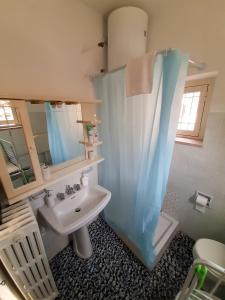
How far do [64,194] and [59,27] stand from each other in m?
1.44

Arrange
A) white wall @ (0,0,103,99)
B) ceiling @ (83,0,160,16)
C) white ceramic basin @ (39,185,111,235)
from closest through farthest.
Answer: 1. white wall @ (0,0,103,99)
2. white ceramic basin @ (39,185,111,235)
3. ceiling @ (83,0,160,16)

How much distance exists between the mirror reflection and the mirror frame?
25 mm

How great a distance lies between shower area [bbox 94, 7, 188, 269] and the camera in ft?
3.13

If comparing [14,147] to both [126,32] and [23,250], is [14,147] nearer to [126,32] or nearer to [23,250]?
[23,250]

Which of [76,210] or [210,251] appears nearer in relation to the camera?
[210,251]

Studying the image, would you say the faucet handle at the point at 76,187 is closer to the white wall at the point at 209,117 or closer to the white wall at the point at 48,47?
the white wall at the point at 48,47

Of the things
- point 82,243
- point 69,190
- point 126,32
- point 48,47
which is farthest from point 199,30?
point 82,243

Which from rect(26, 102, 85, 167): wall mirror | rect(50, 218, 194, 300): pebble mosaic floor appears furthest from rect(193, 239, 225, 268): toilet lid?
rect(26, 102, 85, 167): wall mirror

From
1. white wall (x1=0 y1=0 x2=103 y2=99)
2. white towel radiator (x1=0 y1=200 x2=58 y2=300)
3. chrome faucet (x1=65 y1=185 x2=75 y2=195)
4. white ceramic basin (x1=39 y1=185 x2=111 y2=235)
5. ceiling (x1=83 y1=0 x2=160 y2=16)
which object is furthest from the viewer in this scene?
chrome faucet (x1=65 y1=185 x2=75 y2=195)

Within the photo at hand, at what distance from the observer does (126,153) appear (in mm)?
1352

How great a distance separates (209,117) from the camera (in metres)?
1.22

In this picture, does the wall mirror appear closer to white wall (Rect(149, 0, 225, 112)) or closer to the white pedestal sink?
the white pedestal sink

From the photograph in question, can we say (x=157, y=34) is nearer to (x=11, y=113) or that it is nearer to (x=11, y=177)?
(x=11, y=113)

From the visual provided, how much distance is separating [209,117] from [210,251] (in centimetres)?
118
